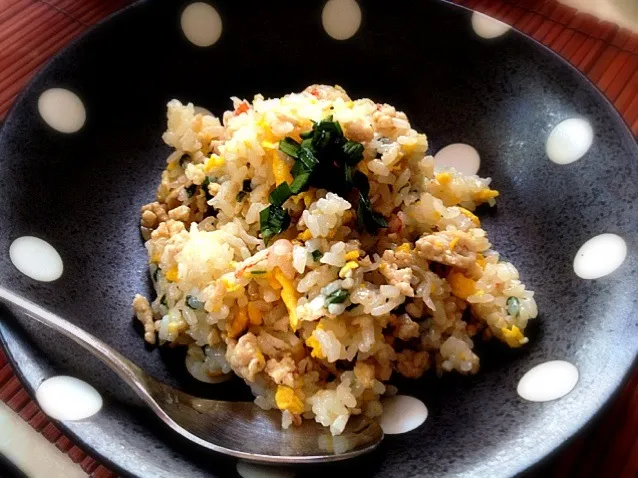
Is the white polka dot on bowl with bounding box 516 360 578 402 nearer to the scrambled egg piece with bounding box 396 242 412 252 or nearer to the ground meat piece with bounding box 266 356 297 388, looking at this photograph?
the scrambled egg piece with bounding box 396 242 412 252

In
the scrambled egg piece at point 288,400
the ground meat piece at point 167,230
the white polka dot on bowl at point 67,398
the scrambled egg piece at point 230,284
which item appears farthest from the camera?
the ground meat piece at point 167,230

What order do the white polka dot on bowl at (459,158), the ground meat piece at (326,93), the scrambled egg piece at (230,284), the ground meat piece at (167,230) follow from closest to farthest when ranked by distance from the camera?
the scrambled egg piece at (230,284)
the ground meat piece at (167,230)
the ground meat piece at (326,93)
the white polka dot on bowl at (459,158)

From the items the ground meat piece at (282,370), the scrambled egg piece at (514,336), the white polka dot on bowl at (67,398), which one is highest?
the scrambled egg piece at (514,336)

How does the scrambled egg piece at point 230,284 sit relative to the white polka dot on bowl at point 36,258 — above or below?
above

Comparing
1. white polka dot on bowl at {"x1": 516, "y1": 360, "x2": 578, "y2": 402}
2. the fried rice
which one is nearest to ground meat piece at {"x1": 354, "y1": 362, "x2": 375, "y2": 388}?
the fried rice

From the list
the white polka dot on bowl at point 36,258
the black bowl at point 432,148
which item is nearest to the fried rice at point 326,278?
the black bowl at point 432,148

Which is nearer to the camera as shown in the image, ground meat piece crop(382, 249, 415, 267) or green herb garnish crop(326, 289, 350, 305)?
green herb garnish crop(326, 289, 350, 305)

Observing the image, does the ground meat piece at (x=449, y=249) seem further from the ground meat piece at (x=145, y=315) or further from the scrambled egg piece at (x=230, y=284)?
the ground meat piece at (x=145, y=315)

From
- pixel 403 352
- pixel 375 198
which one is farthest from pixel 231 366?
pixel 375 198

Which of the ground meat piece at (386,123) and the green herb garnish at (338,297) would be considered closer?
the green herb garnish at (338,297)
